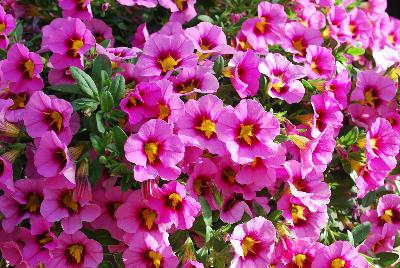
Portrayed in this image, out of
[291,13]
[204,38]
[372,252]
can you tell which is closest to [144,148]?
[204,38]

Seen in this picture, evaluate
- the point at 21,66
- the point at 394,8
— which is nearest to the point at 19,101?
the point at 21,66

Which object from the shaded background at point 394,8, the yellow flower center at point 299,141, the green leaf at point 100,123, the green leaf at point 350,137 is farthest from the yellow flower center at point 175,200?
the shaded background at point 394,8

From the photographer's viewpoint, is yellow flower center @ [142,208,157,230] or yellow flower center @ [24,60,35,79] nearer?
yellow flower center @ [142,208,157,230]

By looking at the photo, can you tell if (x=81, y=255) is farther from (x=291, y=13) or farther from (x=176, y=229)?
(x=291, y=13)

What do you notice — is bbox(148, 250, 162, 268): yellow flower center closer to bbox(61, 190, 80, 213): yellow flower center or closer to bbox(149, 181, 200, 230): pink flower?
bbox(149, 181, 200, 230): pink flower

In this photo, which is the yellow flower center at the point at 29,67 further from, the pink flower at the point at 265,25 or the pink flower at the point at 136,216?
the pink flower at the point at 265,25

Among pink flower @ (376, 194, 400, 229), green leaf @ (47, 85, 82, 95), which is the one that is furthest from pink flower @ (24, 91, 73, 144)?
pink flower @ (376, 194, 400, 229)

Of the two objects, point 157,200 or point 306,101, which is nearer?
point 157,200

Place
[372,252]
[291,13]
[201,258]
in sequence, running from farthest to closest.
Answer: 1. [291,13]
2. [372,252]
3. [201,258]
